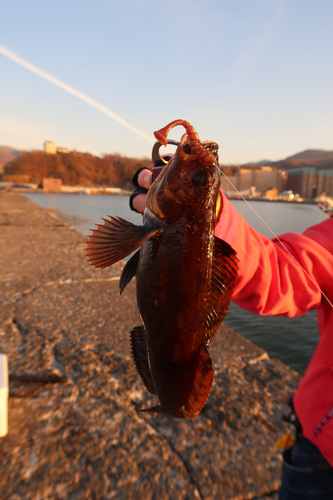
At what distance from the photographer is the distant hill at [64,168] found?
64.9m

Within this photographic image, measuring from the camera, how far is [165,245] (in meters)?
1.23

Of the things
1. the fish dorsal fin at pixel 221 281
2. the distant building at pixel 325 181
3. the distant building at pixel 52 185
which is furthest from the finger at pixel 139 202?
the distant building at pixel 325 181

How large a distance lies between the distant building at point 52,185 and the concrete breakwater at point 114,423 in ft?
246

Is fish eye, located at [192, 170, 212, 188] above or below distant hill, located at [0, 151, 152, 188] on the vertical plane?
below

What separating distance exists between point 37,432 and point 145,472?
3.35ft

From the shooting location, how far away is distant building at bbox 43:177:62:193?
71.5 m

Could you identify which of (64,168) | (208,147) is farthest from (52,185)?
(208,147)

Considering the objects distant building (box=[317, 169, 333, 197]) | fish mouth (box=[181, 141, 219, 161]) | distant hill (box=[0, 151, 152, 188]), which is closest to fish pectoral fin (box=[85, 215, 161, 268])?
fish mouth (box=[181, 141, 219, 161])

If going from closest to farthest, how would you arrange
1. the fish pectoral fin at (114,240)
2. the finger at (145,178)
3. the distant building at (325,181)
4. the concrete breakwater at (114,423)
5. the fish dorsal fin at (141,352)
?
the fish pectoral fin at (114,240), the fish dorsal fin at (141,352), the finger at (145,178), the concrete breakwater at (114,423), the distant building at (325,181)

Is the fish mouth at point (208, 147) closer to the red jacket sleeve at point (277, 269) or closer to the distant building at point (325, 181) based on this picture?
the red jacket sleeve at point (277, 269)

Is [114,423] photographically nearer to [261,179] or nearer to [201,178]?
[201,178]

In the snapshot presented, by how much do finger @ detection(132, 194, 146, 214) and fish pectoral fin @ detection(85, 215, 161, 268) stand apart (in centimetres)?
50

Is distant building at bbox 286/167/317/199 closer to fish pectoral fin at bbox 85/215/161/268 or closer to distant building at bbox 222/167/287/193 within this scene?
distant building at bbox 222/167/287/193

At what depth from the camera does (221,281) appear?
51.4 inches
